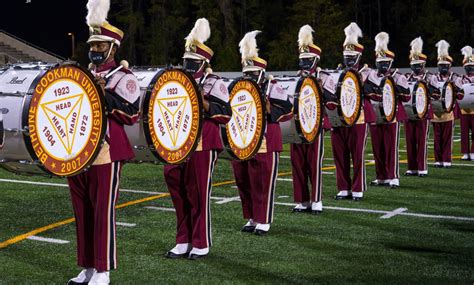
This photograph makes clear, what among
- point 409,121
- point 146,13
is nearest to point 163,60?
point 146,13

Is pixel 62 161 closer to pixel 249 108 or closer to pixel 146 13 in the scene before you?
pixel 249 108

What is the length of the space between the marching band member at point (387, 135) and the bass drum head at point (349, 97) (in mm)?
1441

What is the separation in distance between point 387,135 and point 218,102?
4716mm

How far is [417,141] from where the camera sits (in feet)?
36.0

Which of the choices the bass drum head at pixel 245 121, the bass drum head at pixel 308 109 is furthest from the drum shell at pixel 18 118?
the bass drum head at pixel 308 109

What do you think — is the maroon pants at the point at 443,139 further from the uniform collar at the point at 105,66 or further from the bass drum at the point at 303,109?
the uniform collar at the point at 105,66

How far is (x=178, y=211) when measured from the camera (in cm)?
588

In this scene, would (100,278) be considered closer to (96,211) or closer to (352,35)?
(96,211)

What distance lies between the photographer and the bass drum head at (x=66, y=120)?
425 centimetres

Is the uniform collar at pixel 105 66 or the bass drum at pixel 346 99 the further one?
the bass drum at pixel 346 99

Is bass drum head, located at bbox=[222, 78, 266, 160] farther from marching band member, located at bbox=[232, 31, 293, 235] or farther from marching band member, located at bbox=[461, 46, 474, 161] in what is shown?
marching band member, located at bbox=[461, 46, 474, 161]

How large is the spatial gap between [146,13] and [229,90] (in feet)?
114

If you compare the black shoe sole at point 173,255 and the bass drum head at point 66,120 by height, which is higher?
the bass drum head at point 66,120

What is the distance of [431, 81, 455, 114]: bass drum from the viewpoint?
11055mm
